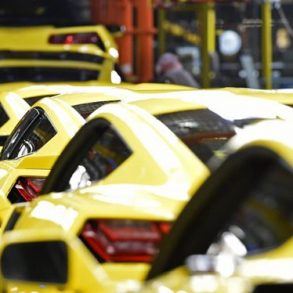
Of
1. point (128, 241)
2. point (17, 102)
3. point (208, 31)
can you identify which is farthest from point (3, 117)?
point (208, 31)

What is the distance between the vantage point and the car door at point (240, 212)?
13.2ft

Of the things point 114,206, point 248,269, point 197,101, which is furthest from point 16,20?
point 248,269

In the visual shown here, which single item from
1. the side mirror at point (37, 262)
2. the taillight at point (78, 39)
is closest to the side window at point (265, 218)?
the side mirror at point (37, 262)

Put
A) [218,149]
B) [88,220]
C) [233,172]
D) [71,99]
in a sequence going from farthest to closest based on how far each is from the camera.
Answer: [71,99] < [218,149] < [88,220] < [233,172]

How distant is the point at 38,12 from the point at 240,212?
2156 centimetres

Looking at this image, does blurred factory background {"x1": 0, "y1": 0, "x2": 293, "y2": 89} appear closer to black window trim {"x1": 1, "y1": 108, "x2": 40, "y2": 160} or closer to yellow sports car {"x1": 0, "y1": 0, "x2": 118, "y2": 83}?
yellow sports car {"x1": 0, "y1": 0, "x2": 118, "y2": 83}

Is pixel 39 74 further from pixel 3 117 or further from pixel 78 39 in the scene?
pixel 3 117

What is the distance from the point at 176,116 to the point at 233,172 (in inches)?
90.4

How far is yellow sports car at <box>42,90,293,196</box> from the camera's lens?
5.84 metres

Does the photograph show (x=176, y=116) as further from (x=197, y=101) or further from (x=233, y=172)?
(x=233, y=172)

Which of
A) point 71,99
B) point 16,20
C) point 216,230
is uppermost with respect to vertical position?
point 216,230

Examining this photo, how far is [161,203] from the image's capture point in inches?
210

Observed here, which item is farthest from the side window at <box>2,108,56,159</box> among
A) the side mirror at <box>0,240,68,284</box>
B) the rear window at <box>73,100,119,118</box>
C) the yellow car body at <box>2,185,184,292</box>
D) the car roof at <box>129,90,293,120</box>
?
the side mirror at <box>0,240,68,284</box>

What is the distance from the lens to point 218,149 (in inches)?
243
